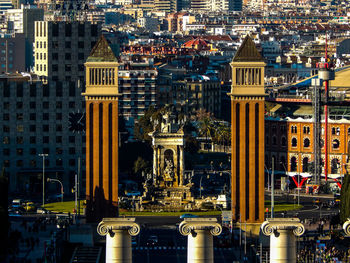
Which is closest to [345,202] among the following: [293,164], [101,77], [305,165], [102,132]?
[102,132]

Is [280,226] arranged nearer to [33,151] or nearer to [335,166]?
[33,151]

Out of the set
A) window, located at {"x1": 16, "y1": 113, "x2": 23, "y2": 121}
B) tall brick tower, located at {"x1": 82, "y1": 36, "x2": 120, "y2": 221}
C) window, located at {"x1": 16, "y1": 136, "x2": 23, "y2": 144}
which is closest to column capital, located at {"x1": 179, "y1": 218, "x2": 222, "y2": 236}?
tall brick tower, located at {"x1": 82, "y1": 36, "x2": 120, "y2": 221}

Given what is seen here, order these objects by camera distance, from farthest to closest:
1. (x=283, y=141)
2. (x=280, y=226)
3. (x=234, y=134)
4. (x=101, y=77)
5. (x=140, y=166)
A: (x=283, y=141) → (x=140, y=166) → (x=101, y=77) → (x=234, y=134) → (x=280, y=226)

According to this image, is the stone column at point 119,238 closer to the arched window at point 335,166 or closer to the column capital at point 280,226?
the column capital at point 280,226

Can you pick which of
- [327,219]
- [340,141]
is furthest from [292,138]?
[327,219]

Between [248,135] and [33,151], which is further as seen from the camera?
[33,151]

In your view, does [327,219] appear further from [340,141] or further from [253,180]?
[340,141]
